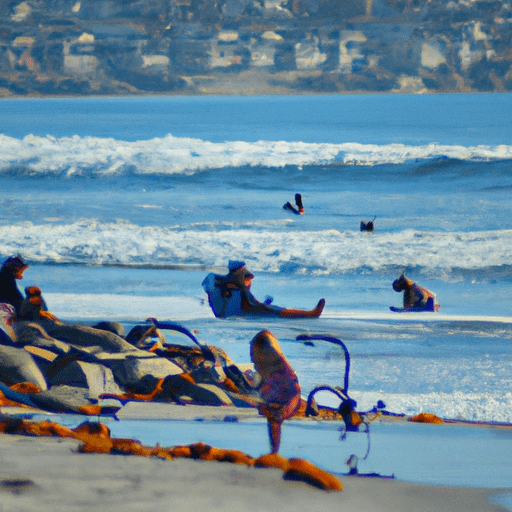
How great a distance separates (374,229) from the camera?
14039 millimetres

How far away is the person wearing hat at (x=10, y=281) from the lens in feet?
18.5

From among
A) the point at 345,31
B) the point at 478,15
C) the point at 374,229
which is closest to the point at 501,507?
Result: the point at 374,229

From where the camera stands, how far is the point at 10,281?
18.6 feet

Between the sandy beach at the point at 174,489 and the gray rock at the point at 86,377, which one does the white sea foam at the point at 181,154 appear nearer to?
the gray rock at the point at 86,377

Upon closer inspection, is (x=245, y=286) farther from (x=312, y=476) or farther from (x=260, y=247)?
(x=260, y=247)

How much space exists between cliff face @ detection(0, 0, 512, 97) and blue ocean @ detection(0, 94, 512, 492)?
149 cm

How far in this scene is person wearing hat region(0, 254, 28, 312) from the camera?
564cm

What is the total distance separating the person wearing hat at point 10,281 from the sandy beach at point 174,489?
220 cm

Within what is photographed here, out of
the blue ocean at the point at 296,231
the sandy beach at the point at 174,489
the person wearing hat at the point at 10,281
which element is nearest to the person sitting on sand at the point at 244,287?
the blue ocean at the point at 296,231

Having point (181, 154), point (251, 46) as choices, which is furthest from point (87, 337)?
point (251, 46)

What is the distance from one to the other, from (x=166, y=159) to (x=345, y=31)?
7.76 meters

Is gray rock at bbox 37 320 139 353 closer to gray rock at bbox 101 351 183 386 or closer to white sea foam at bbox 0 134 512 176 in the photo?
gray rock at bbox 101 351 183 386

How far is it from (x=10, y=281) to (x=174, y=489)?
301 centimetres

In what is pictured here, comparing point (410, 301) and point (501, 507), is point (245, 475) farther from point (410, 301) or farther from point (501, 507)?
point (410, 301)
